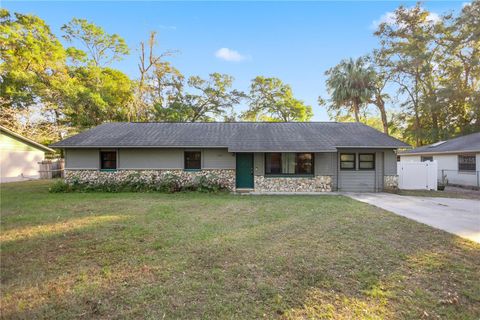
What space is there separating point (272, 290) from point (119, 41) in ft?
91.5

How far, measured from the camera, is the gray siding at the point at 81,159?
37.8 ft

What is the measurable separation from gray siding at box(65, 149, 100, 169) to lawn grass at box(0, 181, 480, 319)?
5706mm

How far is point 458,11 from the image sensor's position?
19.2m

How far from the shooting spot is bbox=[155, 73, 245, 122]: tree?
24.8 meters

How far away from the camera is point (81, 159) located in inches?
456

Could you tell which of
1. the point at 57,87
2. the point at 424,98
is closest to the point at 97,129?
the point at 57,87

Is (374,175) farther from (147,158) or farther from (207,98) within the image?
(207,98)

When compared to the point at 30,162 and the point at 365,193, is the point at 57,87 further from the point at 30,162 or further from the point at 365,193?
the point at 365,193

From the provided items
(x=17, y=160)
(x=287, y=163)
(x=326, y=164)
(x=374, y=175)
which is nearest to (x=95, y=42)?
(x=17, y=160)

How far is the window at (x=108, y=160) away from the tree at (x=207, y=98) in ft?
42.2

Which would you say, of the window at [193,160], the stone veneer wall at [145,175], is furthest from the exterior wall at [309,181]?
the window at [193,160]

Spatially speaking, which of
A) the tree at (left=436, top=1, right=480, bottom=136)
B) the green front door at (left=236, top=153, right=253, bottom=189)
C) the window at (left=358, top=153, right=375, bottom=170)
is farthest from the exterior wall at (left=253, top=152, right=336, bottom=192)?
the tree at (left=436, top=1, right=480, bottom=136)

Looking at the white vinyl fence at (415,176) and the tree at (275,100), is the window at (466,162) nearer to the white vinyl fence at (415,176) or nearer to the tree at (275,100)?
the white vinyl fence at (415,176)

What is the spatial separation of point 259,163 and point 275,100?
1795 cm
